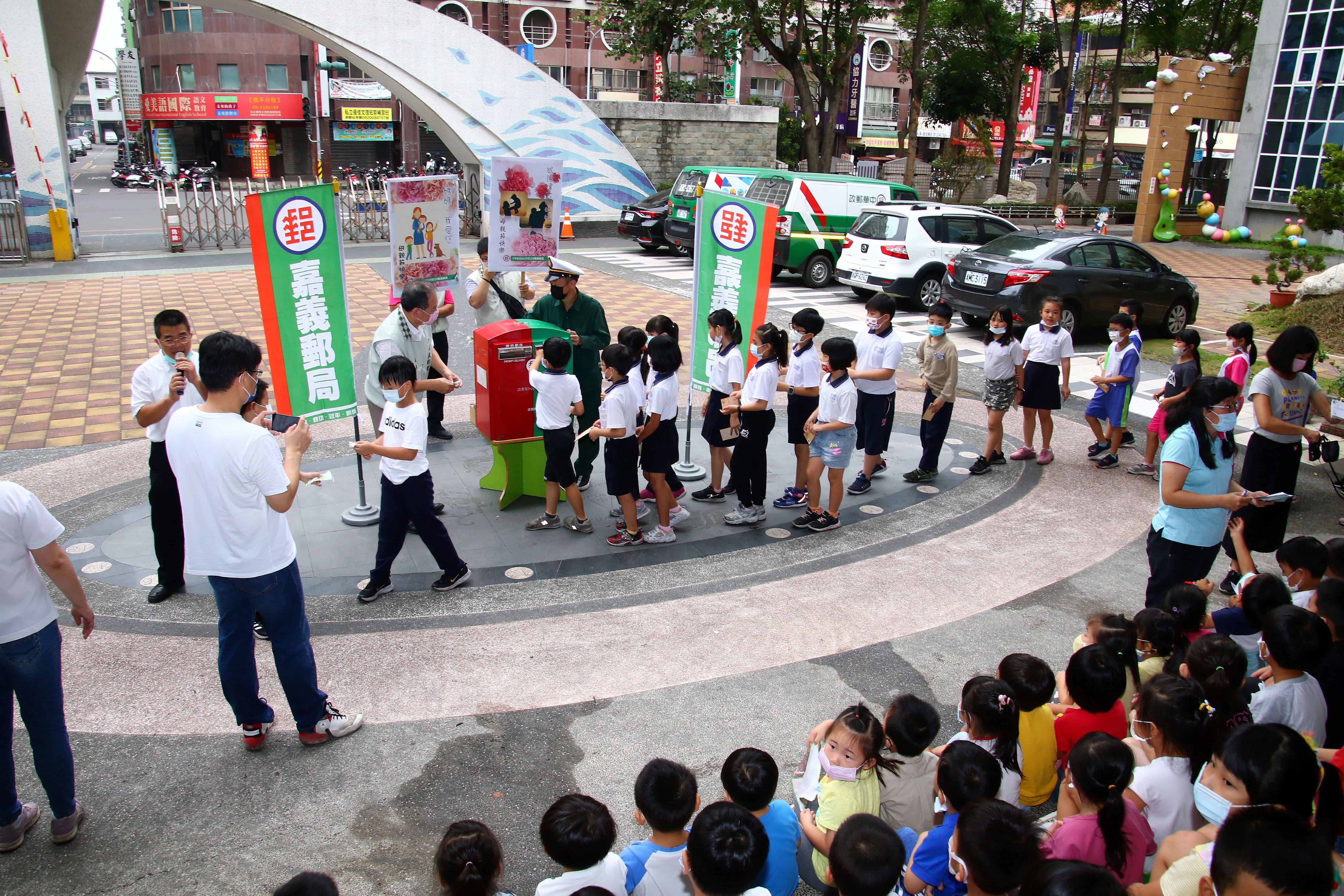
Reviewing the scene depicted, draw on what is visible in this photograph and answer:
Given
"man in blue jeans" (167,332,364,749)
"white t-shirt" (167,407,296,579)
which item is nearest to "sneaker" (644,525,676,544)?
"man in blue jeans" (167,332,364,749)

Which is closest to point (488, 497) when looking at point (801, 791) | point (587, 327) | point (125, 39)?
point (587, 327)

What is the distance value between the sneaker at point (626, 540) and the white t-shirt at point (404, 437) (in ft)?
5.36

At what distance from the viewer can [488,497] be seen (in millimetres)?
7086

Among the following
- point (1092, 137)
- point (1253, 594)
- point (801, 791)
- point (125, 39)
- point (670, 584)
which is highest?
point (125, 39)

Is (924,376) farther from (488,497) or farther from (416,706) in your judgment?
(416,706)

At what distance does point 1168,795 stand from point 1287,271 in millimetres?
13183

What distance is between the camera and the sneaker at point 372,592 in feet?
17.7

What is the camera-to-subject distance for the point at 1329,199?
10484 mm

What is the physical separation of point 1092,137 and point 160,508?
6124 centimetres

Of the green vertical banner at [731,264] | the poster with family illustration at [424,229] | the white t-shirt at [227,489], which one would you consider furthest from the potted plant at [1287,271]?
the white t-shirt at [227,489]

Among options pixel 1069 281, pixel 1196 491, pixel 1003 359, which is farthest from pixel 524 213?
pixel 1069 281

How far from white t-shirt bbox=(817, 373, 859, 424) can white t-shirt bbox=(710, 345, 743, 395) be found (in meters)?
0.71

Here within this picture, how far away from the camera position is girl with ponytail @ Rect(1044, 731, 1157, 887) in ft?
8.65

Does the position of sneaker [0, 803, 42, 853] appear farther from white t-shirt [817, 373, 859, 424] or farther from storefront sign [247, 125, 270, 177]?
storefront sign [247, 125, 270, 177]
